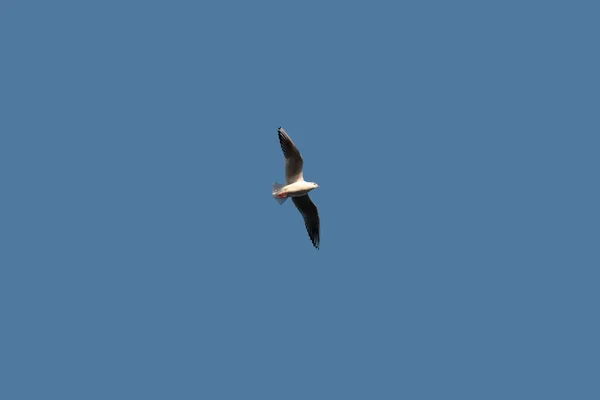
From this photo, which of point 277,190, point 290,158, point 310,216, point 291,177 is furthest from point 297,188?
point 310,216

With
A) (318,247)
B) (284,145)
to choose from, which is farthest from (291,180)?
(318,247)

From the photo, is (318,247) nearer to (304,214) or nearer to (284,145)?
(304,214)

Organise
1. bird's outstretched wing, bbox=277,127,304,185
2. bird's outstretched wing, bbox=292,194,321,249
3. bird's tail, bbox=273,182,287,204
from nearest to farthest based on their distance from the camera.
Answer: bird's outstretched wing, bbox=277,127,304,185
bird's tail, bbox=273,182,287,204
bird's outstretched wing, bbox=292,194,321,249

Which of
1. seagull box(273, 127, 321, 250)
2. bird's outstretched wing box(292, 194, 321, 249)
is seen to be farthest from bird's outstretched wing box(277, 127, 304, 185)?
bird's outstretched wing box(292, 194, 321, 249)

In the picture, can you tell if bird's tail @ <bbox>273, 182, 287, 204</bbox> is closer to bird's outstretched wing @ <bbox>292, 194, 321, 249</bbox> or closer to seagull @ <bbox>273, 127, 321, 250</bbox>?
seagull @ <bbox>273, 127, 321, 250</bbox>

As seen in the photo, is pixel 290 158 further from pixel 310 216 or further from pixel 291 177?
pixel 310 216

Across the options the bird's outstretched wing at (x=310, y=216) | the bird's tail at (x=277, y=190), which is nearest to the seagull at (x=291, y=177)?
the bird's tail at (x=277, y=190)
